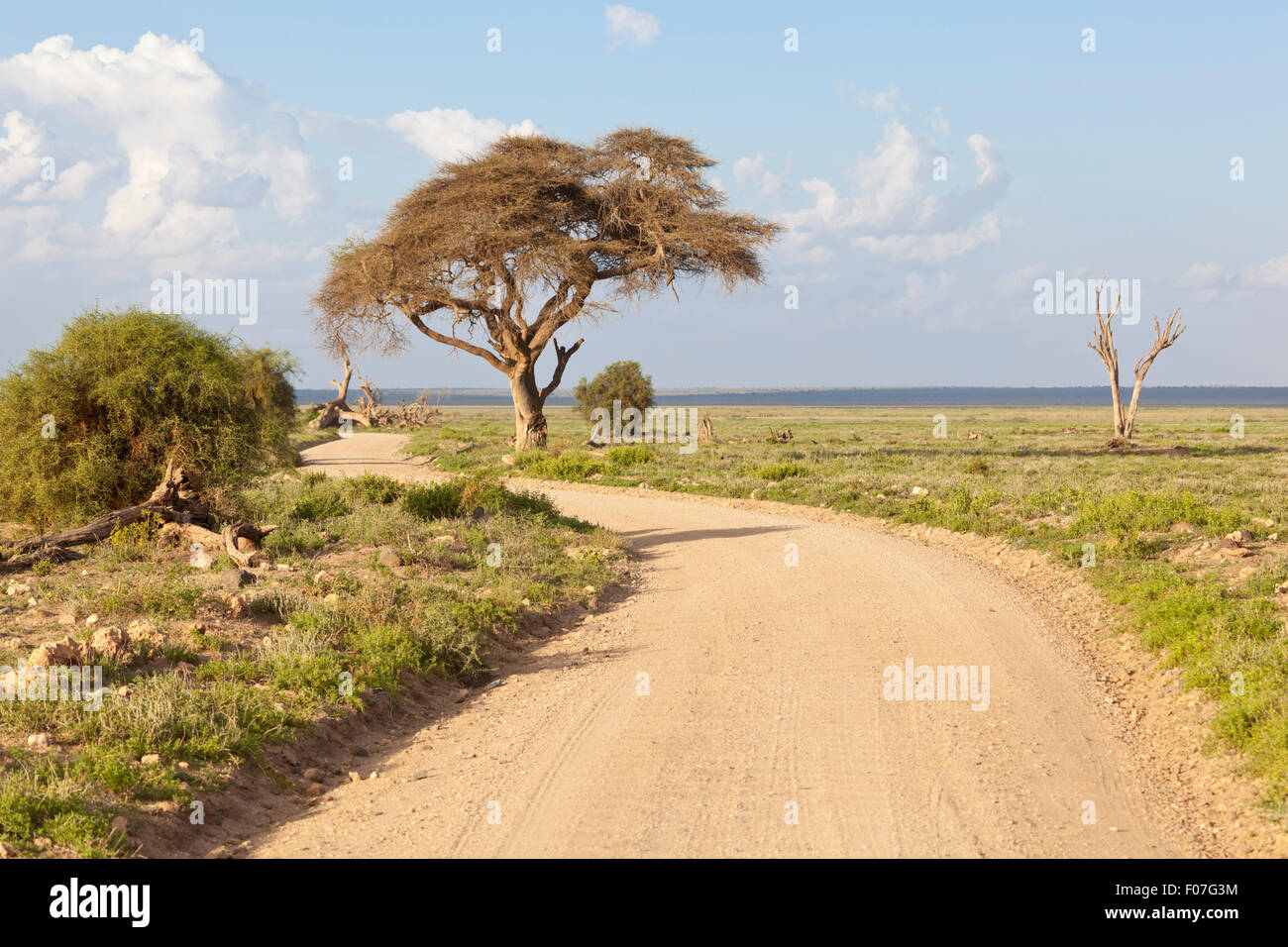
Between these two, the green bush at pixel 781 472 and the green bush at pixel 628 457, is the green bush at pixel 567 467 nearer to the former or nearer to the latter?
the green bush at pixel 628 457

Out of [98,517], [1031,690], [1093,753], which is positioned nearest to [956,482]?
[1031,690]

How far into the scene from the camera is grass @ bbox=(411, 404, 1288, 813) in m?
7.86

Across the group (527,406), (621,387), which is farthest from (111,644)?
(621,387)

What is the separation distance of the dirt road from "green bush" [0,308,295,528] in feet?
21.3

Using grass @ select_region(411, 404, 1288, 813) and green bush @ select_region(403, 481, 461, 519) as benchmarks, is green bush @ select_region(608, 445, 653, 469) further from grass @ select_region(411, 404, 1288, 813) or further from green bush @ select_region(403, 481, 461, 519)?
green bush @ select_region(403, 481, 461, 519)

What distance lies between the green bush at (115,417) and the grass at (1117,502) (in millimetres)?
11976

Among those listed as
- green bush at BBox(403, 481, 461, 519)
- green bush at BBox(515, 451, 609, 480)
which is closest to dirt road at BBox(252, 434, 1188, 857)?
green bush at BBox(403, 481, 461, 519)

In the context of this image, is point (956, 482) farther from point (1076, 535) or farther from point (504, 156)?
point (504, 156)

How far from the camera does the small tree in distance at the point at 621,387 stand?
50.8m

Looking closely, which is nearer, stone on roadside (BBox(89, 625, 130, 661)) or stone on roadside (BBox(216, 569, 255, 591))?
stone on roadside (BBox(89, 625, 130, 661))

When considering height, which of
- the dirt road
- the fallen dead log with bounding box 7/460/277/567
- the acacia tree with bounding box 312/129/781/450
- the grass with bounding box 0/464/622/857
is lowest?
the dirt road

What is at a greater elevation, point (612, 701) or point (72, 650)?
point (72, 650)
